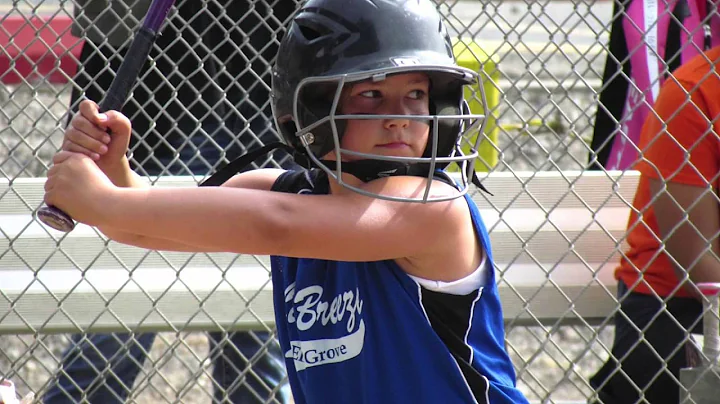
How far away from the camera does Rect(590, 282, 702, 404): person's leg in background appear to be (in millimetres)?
3580

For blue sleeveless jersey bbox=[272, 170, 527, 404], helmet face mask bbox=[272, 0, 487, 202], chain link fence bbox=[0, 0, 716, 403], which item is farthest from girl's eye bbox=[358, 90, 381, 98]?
chain link fence bbox=[0, 0, 716, 403]

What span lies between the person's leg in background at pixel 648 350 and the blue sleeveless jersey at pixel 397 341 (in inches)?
61.2

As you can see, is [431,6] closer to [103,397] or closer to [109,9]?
[109,9]

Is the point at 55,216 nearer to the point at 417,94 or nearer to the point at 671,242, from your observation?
the point at 417,94

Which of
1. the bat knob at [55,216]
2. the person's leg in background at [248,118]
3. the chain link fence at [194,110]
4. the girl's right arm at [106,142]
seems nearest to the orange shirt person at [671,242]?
the chain link fence at [194,110]

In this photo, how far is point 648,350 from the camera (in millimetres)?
3617

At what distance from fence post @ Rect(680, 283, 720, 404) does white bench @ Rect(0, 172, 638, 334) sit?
0.49 metres

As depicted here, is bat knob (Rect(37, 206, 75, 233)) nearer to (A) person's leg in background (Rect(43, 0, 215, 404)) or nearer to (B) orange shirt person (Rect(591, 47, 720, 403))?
(A) person's leg in background (Rect(43, 0, 215, 404))

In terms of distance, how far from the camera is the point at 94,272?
362 centimetres

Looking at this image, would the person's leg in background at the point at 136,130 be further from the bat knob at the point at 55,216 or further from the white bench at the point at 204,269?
the bat knob at the point at 55,216

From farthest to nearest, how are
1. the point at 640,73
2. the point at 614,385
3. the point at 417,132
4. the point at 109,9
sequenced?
the point at 640,73
the point at 614,385
the point at 109,9
the point at 417,132

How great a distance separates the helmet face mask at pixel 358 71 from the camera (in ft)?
6.51

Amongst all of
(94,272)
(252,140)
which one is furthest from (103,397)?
(252,140)

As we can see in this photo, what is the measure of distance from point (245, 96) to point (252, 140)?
255 millimetres
